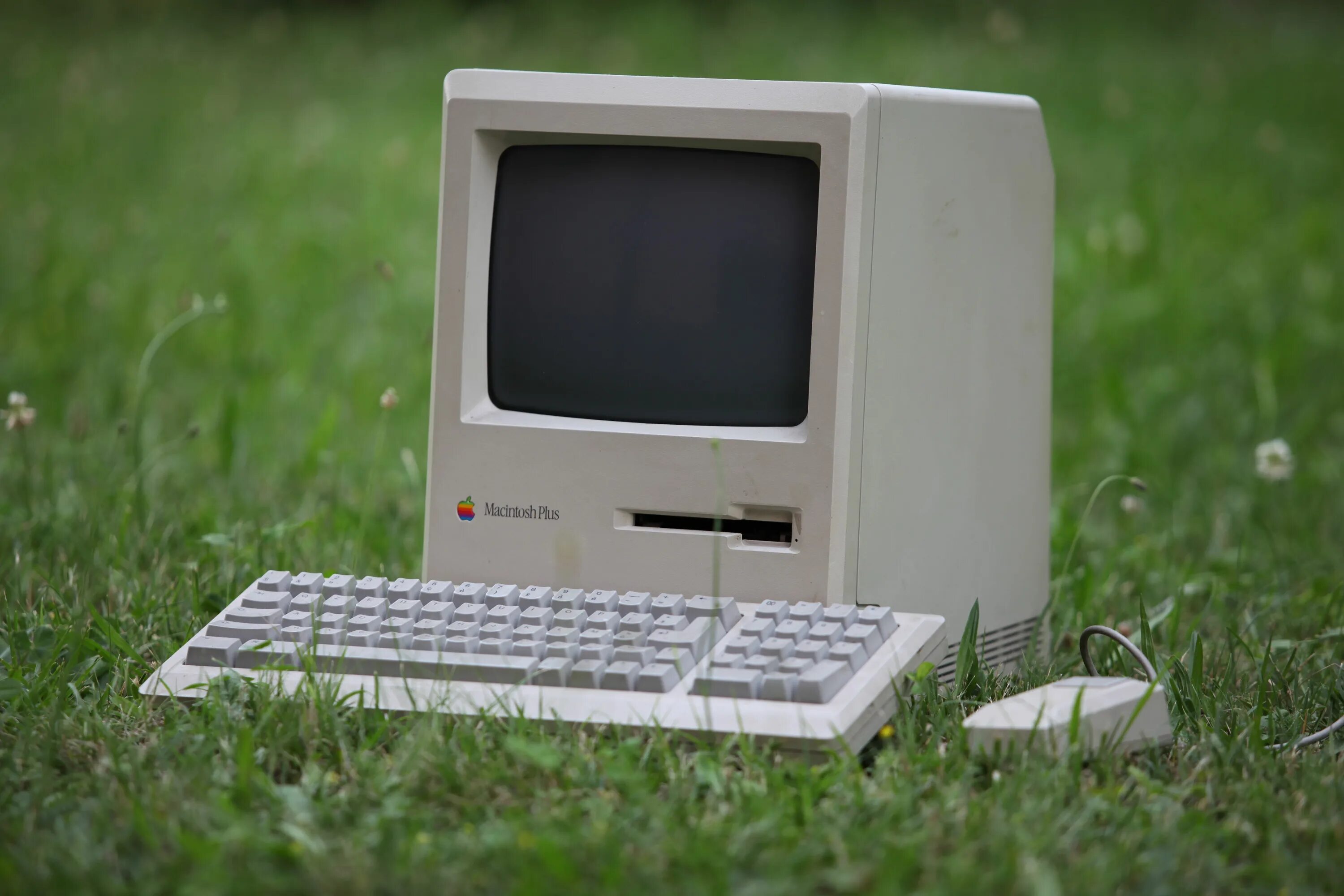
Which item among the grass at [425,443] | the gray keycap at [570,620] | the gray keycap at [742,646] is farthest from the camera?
the gray keycap at [570,620]

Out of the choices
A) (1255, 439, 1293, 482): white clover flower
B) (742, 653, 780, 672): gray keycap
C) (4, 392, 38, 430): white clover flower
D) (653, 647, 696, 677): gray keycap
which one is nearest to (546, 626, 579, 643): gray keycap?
(653, 647, 696, 677): gray keycap

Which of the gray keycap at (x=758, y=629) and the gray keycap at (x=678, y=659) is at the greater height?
the gray keycap at (x=758, y=629)

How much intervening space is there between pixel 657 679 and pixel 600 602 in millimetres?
247

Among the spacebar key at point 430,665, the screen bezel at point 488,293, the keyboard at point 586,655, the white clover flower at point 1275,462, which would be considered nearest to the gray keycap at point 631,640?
the keyboard at point 586,655

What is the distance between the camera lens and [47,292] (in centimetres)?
418

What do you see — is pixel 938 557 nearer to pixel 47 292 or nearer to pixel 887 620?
pixel 887 620

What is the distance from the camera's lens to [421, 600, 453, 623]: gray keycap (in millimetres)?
1667

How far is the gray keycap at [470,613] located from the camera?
1.66 metres

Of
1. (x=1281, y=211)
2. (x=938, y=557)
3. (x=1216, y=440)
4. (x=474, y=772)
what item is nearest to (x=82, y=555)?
(x=474, y=772)

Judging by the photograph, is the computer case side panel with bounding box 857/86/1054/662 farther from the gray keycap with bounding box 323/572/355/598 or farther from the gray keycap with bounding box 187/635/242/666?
→ the gray keycap with bounding box 187/635/242/666

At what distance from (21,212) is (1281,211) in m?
4.50

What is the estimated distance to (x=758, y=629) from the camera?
1572 mm

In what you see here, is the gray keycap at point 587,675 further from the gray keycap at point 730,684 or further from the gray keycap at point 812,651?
the gray keycap at point 812,651

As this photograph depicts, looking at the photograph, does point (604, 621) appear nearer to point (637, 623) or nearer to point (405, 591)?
point (637, 623)
